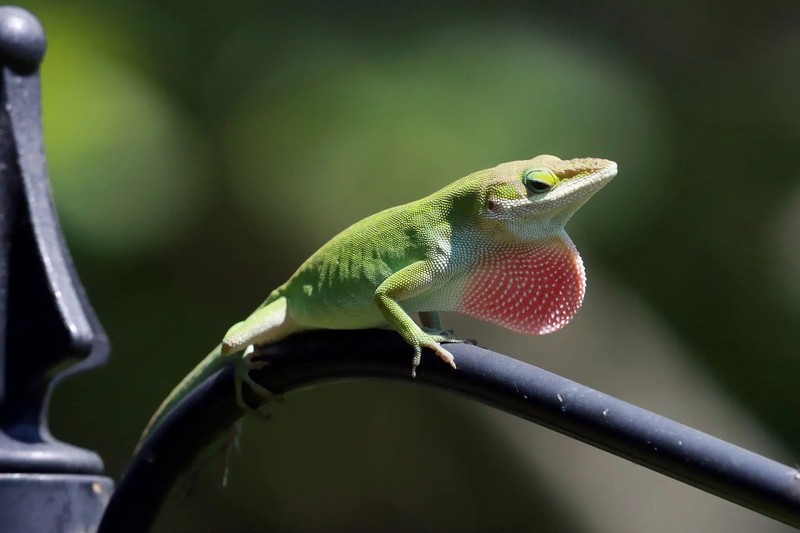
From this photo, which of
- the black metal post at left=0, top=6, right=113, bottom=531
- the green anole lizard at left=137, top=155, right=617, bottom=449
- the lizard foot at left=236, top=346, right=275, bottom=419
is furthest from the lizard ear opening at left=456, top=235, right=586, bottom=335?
the black metal post at left=0, top=6, right=113, bottom=531

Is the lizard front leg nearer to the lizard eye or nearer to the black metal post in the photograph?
the lizard eye

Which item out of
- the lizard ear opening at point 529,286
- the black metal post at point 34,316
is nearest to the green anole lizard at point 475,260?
the lizard ear opening at point 529,286

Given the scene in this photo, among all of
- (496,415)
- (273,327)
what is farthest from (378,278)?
(496,415)

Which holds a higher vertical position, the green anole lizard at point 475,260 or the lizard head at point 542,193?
the lizard head at point 542,193

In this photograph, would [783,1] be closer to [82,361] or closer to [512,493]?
[512,493]

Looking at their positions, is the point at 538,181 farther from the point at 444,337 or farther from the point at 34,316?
the point at 34,316

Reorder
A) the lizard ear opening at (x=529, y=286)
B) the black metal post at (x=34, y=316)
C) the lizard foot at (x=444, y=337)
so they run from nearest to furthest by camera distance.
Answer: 1. the black metal post at (x=34, y=316)
2. the lizard foot at (x=444, y=337)
3. the lizard ear opening at (x=529, y=286)

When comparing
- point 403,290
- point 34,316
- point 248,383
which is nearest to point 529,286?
point 403,290

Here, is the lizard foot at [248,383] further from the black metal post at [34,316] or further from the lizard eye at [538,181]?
the lizard eye at [538,181]
